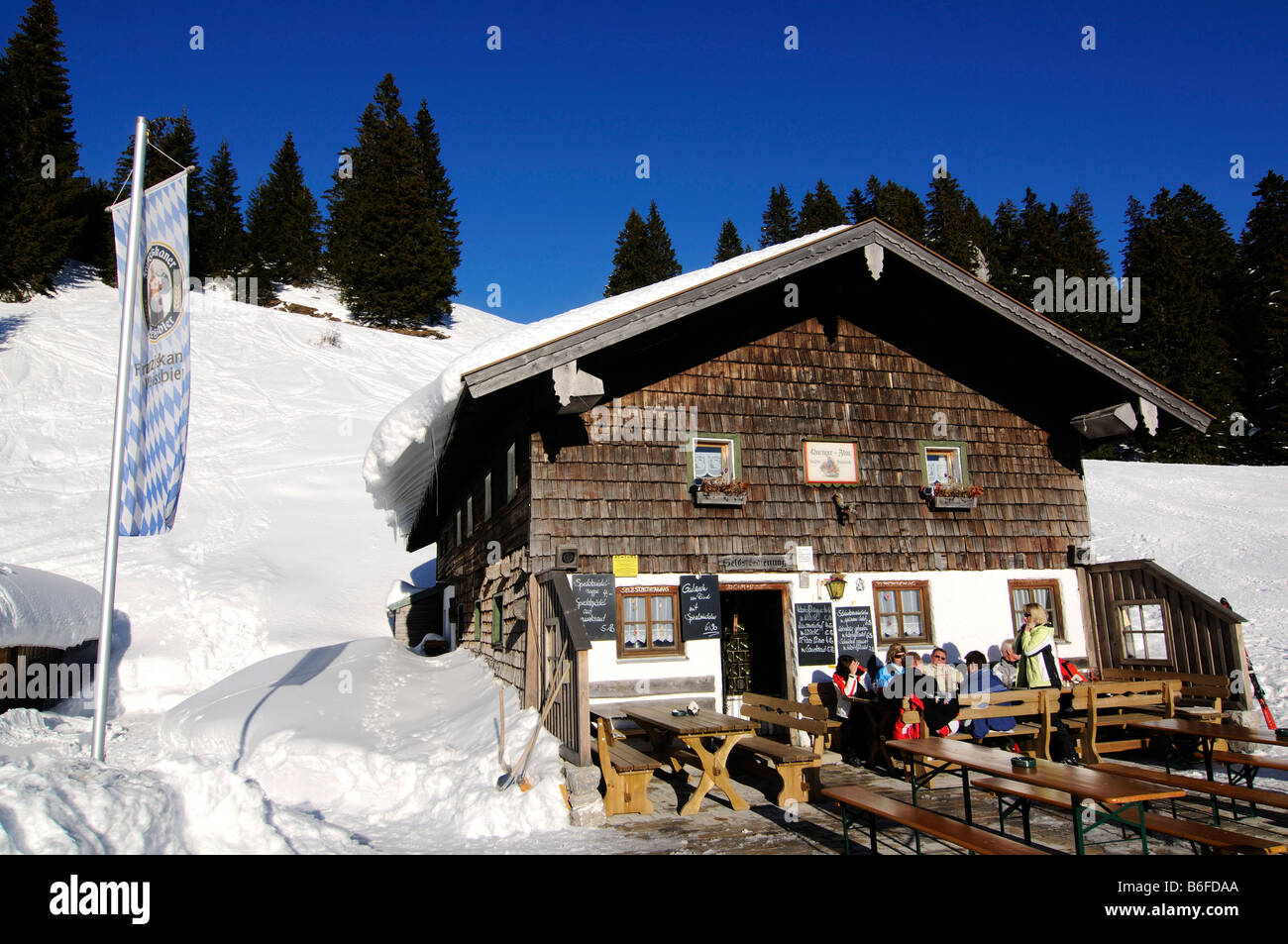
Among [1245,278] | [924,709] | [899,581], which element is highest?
[1245,278]

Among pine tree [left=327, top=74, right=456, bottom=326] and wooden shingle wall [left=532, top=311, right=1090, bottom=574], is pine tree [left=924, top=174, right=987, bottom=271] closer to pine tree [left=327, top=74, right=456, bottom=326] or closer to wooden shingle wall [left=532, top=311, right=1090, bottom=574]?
pine tree [left=327, top=74, right=456, bottom=326]

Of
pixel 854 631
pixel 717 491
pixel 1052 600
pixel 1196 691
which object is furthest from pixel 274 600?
pixel 1196 691

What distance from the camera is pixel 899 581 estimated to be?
40.0 feet

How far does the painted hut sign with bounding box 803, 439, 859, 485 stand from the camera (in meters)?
12.1

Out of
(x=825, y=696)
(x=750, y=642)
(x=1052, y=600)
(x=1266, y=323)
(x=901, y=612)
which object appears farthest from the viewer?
(x=1266, y=323)

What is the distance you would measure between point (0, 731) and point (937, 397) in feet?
45.7

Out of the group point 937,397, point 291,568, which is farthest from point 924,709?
point 291,568

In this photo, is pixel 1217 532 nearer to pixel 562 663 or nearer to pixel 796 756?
pixel 796 756

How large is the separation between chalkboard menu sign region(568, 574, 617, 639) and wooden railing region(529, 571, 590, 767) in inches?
14.9

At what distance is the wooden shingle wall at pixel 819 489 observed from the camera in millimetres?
10969

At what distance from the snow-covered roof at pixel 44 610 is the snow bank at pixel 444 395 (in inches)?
255

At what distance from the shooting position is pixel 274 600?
26.0 m

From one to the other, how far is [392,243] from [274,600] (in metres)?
43.0
